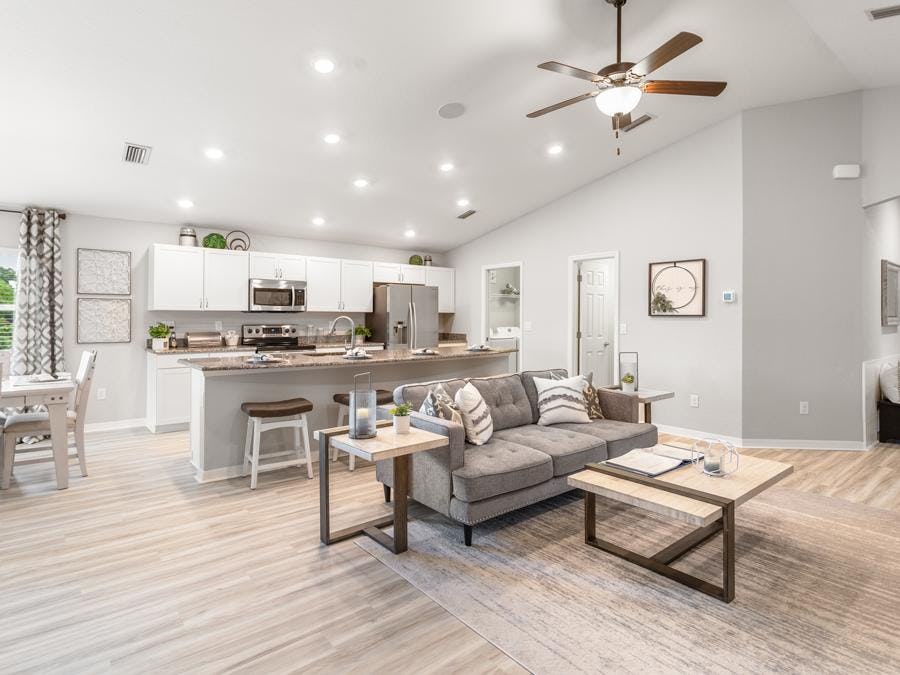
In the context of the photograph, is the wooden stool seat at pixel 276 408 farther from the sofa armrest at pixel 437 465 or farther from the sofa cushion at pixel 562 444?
the sofa cushion at pixel 562 444

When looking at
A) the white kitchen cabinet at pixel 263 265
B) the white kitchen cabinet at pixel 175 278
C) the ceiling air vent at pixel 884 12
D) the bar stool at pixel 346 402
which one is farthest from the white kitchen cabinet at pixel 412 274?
the ceiling air vent at pixel 884 12

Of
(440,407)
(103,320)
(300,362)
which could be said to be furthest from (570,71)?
(103,320)

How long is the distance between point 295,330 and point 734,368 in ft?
16.8

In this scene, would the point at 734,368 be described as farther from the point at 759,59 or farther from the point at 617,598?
the point at 617,598

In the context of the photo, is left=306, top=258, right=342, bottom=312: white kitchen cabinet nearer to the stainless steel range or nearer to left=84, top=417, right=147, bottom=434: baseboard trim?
the stainless steel range

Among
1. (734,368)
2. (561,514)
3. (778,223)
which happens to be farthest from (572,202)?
(561,514)

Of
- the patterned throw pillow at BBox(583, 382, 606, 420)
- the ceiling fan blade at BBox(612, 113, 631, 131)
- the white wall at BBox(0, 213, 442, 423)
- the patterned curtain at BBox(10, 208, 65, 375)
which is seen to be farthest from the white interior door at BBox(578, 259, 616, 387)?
the patterned curtain at BBox(10, 208, 65, 375)

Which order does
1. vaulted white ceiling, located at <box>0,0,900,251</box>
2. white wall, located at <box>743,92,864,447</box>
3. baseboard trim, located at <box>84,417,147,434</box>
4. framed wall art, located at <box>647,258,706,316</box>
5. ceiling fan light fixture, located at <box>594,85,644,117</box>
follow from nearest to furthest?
ceiling fan light fixture, located at <box>594,85,644,117</box> < vaulted white ceiling, located at <box>0,0,900,251</box> < white wall, located at <box>743,92,864,447</box> < framed wall art, located at <box>647,258,706,316</box> < baseboard trim, located at <box>84,417,147,434</box>

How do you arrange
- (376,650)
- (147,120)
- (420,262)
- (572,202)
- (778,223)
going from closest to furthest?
(376,650) < (147,120) < (778,223) < (572,202) < (420,262)

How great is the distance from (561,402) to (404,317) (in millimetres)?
3686

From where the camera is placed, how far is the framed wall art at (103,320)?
5449mm

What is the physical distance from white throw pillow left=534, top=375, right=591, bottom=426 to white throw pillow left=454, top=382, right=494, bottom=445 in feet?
2.30

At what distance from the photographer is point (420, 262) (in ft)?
25.9

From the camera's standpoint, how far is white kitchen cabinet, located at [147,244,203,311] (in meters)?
5.57
